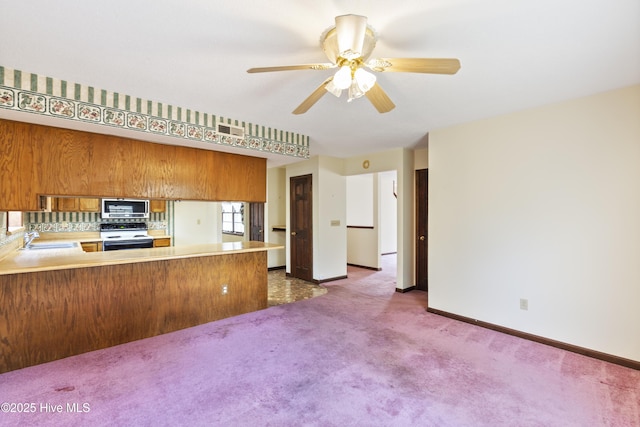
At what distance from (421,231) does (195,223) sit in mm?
4820

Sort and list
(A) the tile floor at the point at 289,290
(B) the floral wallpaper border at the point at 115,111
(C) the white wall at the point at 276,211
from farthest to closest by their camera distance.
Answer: (C) the white wall at the point at 276,211, (A) the tile floor at the point at 289,290, (B) the floral wallpaper border at the point at 115,111

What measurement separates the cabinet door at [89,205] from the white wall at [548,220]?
5.59 metres

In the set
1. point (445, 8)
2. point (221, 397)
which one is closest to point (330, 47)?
point (445, 8)

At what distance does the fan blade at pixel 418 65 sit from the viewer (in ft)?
5.16

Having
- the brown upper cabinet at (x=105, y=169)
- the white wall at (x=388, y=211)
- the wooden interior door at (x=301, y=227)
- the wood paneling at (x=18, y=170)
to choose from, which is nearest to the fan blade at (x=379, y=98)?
the brown upper cabinet at (x=105, y=169)

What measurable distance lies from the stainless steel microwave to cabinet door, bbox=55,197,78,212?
40 cm

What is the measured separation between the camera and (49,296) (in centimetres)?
262

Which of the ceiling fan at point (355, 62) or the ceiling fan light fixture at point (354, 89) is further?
the ceiling fan light fixture at point (354, 89)

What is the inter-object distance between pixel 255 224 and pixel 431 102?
4720 millimetres

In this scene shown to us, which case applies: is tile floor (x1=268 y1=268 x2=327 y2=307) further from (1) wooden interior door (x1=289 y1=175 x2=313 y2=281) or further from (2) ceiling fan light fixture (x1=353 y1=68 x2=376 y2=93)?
(2) ceiling fan light fixture (x1=353 y1=68 x2=376 y2=93)

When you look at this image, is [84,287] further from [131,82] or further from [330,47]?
[330,47]

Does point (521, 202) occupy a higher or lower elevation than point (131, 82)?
lower

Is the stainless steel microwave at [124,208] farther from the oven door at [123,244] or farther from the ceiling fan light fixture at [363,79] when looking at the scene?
the ceiling fan light fixture at [363,79]

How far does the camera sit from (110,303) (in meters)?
2.90
